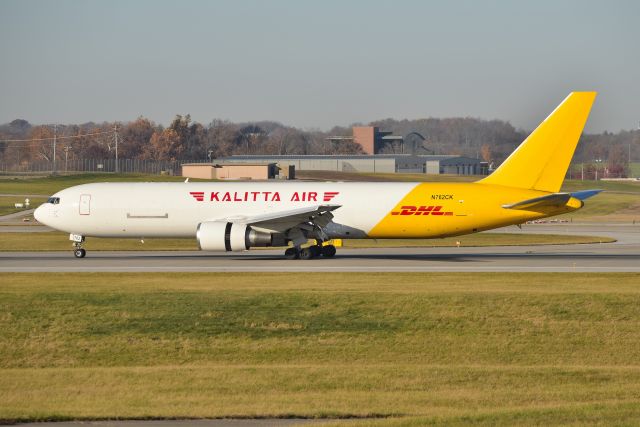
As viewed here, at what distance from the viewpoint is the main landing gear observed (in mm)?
44344

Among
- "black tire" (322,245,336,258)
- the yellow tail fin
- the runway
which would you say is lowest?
the runway

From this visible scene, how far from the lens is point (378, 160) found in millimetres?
160125

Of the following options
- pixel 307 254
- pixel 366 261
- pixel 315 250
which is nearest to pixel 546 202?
pixel 366 261

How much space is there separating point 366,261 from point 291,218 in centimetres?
393

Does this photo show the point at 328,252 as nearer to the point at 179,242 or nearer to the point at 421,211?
the point at 421,211

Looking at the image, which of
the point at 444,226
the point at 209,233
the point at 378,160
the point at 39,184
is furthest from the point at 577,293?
the point at 378,160

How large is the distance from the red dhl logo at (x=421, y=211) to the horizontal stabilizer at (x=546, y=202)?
3.39m

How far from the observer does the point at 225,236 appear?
41.7 meters

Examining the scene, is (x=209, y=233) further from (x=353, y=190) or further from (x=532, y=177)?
(x=532, y=177)

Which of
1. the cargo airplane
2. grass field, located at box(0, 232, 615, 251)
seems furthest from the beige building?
the cargo airplane

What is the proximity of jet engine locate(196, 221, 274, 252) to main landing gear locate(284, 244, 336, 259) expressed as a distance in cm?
284

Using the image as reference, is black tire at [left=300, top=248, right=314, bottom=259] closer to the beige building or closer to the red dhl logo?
the red dhl logo

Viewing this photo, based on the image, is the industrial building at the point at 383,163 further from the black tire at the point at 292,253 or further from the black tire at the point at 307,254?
A: the black tire at the point at 307,254

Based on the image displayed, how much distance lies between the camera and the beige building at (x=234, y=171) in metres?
123
